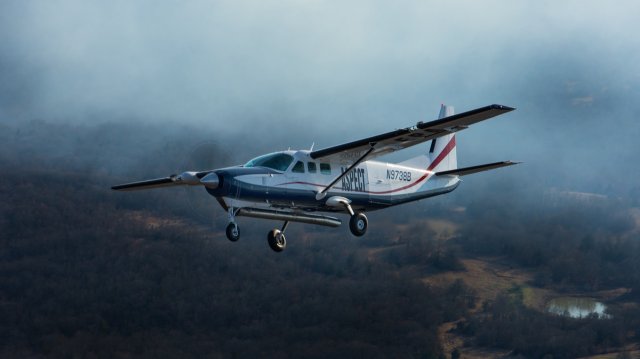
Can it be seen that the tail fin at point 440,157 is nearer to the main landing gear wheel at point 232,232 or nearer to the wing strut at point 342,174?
Result: the wing strut at point 342,174

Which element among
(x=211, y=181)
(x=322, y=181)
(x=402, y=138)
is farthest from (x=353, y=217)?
(x=211, y=181)

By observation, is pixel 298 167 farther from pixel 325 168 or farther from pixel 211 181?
pixel 211 181

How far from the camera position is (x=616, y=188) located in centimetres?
14162

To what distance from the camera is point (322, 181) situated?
145 ft

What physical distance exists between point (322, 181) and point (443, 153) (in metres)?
10.8

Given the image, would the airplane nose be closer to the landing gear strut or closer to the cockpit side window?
the cockpit side window

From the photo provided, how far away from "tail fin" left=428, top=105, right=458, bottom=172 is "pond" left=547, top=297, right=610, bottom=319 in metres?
92.5

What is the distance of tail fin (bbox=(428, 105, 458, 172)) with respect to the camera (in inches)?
2046

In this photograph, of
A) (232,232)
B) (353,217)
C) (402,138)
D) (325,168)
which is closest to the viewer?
(232,232)

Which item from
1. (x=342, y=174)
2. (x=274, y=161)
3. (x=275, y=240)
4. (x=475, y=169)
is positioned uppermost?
(x=274, y=161)

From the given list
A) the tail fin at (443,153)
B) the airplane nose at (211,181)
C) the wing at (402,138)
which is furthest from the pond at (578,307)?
the airplane nose at (211,181)

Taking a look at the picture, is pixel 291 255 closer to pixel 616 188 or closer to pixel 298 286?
pixel 298 286

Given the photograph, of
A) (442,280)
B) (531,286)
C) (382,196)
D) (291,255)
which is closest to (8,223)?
(291,255)

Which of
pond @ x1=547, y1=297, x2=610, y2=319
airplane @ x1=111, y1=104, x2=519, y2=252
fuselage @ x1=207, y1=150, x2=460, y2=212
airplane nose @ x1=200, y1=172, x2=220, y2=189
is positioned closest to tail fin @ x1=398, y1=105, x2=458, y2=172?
fuselage @ x1=207, y1=150, x2=460, y2=212
